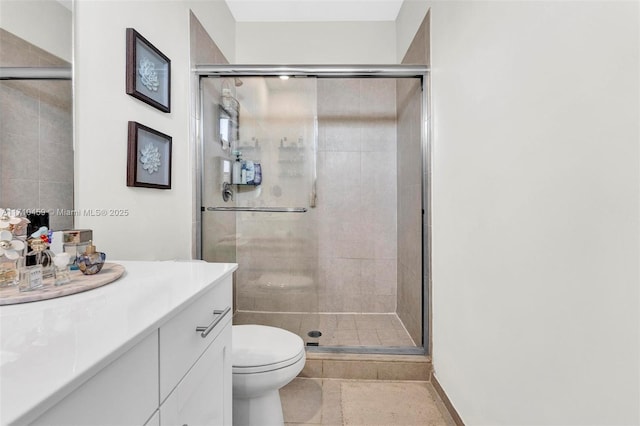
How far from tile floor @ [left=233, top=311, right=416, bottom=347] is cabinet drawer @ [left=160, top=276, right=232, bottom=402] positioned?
120 centimetres

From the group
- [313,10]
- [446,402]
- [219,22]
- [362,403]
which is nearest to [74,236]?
[362,403]

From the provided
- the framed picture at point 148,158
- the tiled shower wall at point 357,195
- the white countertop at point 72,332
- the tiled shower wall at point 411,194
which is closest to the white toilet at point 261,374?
the white countertop at point 72,332

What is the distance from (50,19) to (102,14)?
0.80 ft

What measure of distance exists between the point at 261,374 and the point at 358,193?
5.62ft

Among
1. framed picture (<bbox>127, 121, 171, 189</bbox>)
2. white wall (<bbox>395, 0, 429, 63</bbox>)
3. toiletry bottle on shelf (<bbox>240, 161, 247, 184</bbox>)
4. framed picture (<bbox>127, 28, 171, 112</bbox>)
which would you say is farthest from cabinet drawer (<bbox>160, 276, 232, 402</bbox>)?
white wall (<bbox>395, 0, 429, 63</bbox>)

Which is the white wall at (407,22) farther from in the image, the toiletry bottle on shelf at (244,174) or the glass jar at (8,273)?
the glass jar at (8,273)

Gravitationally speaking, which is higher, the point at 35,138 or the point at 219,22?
the point at 219,22

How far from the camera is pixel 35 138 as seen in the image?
2.76 feet

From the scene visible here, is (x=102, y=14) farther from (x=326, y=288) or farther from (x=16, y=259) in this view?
(x=326, y=288)

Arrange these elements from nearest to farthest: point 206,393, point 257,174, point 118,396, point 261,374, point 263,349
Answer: point 118,396 → point 206,393 → point 261,374 → point 263,349 → point 257,174

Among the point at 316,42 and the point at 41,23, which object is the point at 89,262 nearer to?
the point at 41,23

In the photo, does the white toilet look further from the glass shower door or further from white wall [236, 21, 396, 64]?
white wall [236, 21, 396, 64]

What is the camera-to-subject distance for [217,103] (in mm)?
1967

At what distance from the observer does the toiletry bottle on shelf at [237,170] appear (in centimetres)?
201
